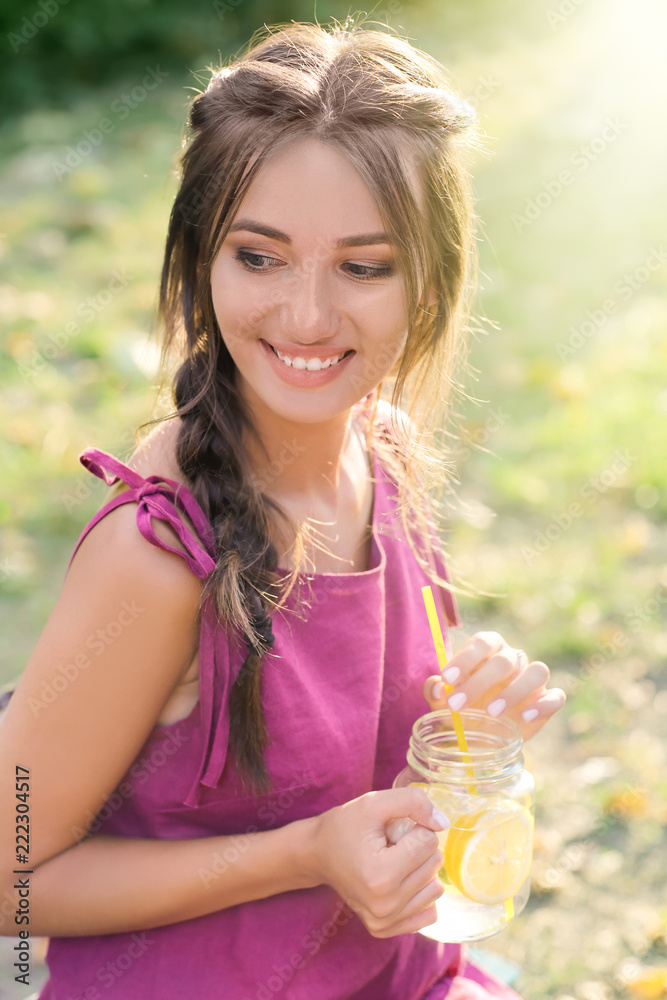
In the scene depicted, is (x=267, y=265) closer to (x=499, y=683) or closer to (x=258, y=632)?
(x=258, y=632)

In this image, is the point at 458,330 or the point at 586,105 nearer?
the point at 458,330

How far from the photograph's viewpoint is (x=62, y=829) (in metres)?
1.64

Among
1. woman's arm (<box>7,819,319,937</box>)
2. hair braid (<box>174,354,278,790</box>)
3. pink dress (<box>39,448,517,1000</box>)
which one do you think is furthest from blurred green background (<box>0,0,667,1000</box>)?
woman's arm (<box>7,819,319,937</box>)

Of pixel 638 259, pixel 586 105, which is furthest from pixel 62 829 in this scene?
pixel 586 105

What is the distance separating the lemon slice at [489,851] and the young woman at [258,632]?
0.08 meters

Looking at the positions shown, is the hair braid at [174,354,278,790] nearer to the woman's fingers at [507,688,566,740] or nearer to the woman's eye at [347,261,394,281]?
the woman's eye at [347,261,394,281]

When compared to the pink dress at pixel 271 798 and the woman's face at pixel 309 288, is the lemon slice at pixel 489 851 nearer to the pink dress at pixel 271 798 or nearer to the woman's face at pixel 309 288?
the pink dress at pixel 271 798

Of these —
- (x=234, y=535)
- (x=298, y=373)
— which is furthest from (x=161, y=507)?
(x=298, y=373)

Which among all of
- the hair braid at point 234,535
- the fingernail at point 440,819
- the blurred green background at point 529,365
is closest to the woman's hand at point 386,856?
the fingernail at point 440,819

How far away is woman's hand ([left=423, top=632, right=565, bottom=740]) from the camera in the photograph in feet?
5.77

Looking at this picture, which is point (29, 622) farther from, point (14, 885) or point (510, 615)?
point (14, 885)

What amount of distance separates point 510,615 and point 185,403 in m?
2.15

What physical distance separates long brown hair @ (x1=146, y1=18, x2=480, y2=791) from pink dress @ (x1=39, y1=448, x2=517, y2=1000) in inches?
1.9

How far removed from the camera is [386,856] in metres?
1.48
